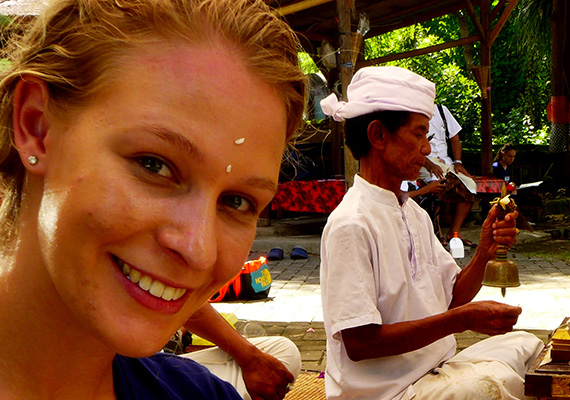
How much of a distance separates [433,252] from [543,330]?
260cm

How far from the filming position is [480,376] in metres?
2.40

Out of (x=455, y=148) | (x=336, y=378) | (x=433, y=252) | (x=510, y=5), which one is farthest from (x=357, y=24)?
(x=336, y=378)

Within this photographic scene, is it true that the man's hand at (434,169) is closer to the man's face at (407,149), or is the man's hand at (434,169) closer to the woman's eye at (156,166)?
the man's face at (407,149)

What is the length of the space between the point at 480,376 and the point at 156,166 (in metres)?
1.90

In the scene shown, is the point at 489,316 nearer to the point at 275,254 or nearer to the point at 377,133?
the point at 377,133

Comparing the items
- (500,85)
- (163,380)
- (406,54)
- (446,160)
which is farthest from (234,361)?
(500,85)

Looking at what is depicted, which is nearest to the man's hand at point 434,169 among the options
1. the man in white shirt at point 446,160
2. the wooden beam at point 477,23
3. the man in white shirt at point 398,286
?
the man in white shirt at point 446,160

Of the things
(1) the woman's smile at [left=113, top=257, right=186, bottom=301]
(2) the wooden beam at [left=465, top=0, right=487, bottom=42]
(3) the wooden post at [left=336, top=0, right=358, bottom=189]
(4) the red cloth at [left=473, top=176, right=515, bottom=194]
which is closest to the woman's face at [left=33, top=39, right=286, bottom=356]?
(1) the woman's smile at [left=113, top=257, right=186, bottom=301]

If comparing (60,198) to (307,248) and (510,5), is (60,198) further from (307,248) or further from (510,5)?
(510,5)

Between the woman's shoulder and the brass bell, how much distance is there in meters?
1.76

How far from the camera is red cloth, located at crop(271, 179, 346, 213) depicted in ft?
31.6

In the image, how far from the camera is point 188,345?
132 inches

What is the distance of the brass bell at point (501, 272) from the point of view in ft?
8.81

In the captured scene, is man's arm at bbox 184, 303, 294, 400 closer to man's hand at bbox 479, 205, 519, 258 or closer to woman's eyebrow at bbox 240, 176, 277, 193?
man's hand at bbox 479, 205, 519, 258
